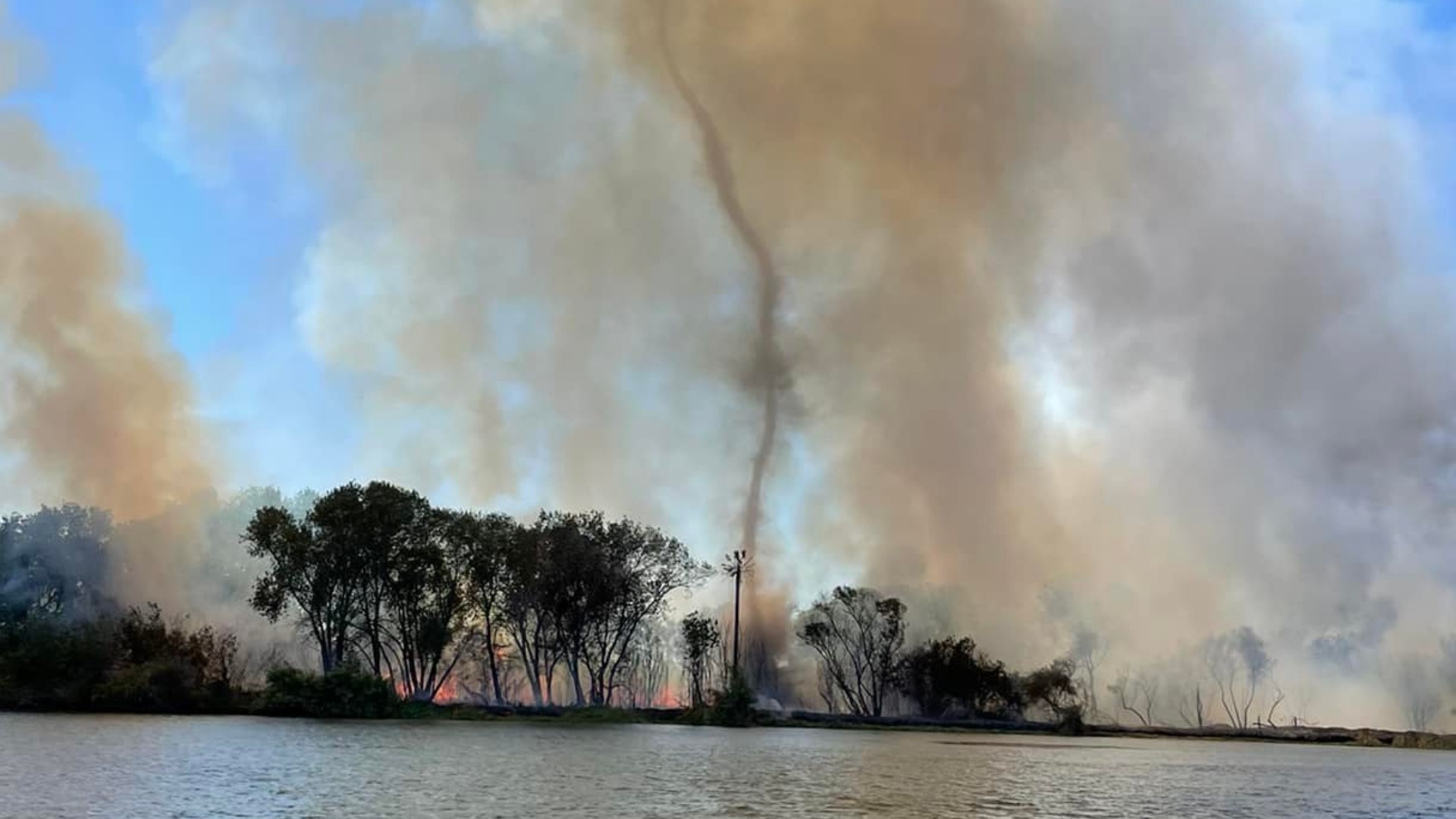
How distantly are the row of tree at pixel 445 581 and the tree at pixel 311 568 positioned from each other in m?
0.14

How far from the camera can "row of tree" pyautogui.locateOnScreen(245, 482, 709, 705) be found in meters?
105

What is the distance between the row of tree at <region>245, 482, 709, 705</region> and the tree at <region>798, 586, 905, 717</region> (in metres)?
34.8

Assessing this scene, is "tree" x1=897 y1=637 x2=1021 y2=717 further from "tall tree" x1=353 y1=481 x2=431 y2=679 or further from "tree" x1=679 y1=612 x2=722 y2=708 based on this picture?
"tall tree" x1=353 y1=481 x2=431 y2=679

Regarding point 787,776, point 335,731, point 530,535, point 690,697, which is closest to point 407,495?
point 530,535

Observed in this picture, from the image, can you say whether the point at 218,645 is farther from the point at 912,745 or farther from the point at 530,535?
the point at 912,745

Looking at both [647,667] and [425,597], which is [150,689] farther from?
[647,667]

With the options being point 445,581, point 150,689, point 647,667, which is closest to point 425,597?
point 445,581

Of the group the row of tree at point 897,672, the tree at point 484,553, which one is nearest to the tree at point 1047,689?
the row of tree at point 897,672

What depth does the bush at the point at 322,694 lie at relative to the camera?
100312 mm

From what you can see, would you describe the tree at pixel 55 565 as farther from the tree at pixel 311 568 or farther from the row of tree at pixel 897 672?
the row of tree at pixel 897 672

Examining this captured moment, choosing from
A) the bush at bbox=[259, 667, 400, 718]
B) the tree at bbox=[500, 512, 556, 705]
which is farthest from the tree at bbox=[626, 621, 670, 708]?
the bush at bbox=[259, 667, 400, 718]

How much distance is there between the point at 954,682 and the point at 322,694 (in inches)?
3806

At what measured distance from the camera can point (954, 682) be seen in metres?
161

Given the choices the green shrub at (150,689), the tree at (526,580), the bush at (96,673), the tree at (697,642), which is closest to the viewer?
the bush at (96,673)
